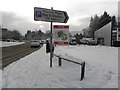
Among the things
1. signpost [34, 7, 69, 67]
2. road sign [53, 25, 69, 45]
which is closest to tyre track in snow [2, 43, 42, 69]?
road sign [53, 25, 69, 45]

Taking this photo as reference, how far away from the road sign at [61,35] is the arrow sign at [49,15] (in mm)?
352

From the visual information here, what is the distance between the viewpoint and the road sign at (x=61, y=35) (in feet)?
36.7

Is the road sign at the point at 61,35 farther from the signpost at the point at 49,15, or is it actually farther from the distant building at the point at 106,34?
the distant building at the point at 106,34

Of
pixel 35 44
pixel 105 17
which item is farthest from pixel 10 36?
pixel 35 44

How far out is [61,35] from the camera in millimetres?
11234

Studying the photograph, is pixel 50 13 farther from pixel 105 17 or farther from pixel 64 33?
pixel 105 17

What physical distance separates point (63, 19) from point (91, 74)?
3345mm

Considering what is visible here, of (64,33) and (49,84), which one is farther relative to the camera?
(64,33)

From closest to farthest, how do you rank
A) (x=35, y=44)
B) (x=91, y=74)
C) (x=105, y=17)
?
(x=91, y=74)
(x=35, y=44)
(x=105, y=17)

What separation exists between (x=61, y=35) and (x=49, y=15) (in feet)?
3.87

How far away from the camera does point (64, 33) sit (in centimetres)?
1121

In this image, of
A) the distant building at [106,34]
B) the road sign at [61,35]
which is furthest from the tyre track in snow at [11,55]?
the distant building at [106,34]

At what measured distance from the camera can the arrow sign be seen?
34.4ft

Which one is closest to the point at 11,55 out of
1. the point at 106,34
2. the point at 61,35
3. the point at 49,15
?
the point at 61,35
